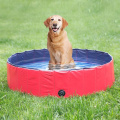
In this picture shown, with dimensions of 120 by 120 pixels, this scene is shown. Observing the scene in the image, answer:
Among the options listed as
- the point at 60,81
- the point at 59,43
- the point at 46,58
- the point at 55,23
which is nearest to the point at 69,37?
the point at 46,58

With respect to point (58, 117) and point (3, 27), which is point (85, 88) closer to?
point (58, 117)

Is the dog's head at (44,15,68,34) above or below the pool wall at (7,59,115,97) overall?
above

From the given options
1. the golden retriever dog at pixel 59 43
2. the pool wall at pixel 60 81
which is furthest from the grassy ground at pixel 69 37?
the golden retriever dog at pixel 59 43

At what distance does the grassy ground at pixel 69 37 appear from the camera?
4016mm

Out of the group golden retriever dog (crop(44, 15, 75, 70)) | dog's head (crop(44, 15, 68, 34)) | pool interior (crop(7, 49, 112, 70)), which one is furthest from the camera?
pool interior (crop(7, 49, 112, 70))

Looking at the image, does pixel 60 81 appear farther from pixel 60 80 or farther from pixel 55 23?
pixel 55 23

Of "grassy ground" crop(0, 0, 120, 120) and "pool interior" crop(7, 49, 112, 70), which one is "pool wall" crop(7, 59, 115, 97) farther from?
"pool interior" crop(7, 49, 112, 70)

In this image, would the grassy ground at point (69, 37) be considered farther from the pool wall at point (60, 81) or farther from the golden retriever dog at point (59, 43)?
the golden retriever dog at point (59, 43)

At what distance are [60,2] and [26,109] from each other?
17.0m

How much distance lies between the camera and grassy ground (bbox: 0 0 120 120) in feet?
13.2

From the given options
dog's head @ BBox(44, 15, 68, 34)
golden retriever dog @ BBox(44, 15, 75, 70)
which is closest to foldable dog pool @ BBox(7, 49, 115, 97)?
golden retriever dog @ BBox(44, 15, 75, 70)

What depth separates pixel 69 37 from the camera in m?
13.2

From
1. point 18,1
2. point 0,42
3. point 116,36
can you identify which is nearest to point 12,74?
point 0,42

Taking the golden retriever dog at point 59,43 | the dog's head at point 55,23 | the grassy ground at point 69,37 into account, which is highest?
the dog's head at point 55,23
